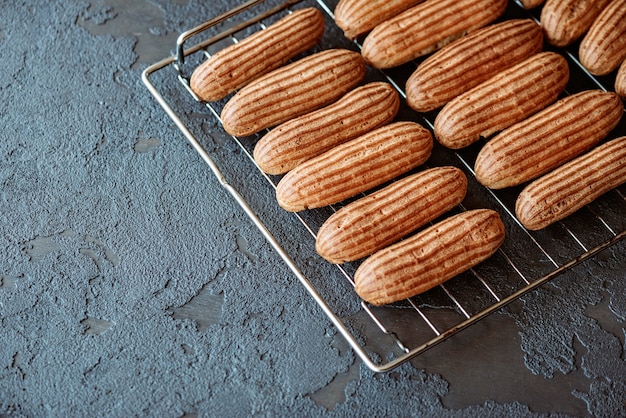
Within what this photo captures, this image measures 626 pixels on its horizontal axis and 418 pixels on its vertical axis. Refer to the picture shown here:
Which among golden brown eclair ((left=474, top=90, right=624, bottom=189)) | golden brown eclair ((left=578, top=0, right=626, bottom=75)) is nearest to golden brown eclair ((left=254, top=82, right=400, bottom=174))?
golden brown eclair ((left=474, top=90, right=624, bottom=189))

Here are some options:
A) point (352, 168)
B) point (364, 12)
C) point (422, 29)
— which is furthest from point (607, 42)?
point (352, 168)

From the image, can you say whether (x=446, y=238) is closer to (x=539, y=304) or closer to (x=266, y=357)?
(x=539, y=304)

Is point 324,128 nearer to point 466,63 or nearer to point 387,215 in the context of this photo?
point 387,215

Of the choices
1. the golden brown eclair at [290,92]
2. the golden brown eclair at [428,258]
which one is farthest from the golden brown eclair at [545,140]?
the golden brown eclair at [290,92]

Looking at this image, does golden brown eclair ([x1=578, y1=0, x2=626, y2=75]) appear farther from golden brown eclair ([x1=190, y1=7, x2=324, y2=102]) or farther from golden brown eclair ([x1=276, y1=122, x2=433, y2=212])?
golden brown eclair ([x1=190, y1=7, x2=324, y2=102])

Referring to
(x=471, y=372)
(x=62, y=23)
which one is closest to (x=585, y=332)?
(x=471, y=372)

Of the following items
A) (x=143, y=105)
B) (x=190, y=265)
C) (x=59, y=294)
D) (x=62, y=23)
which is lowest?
(x=190, y=265)
